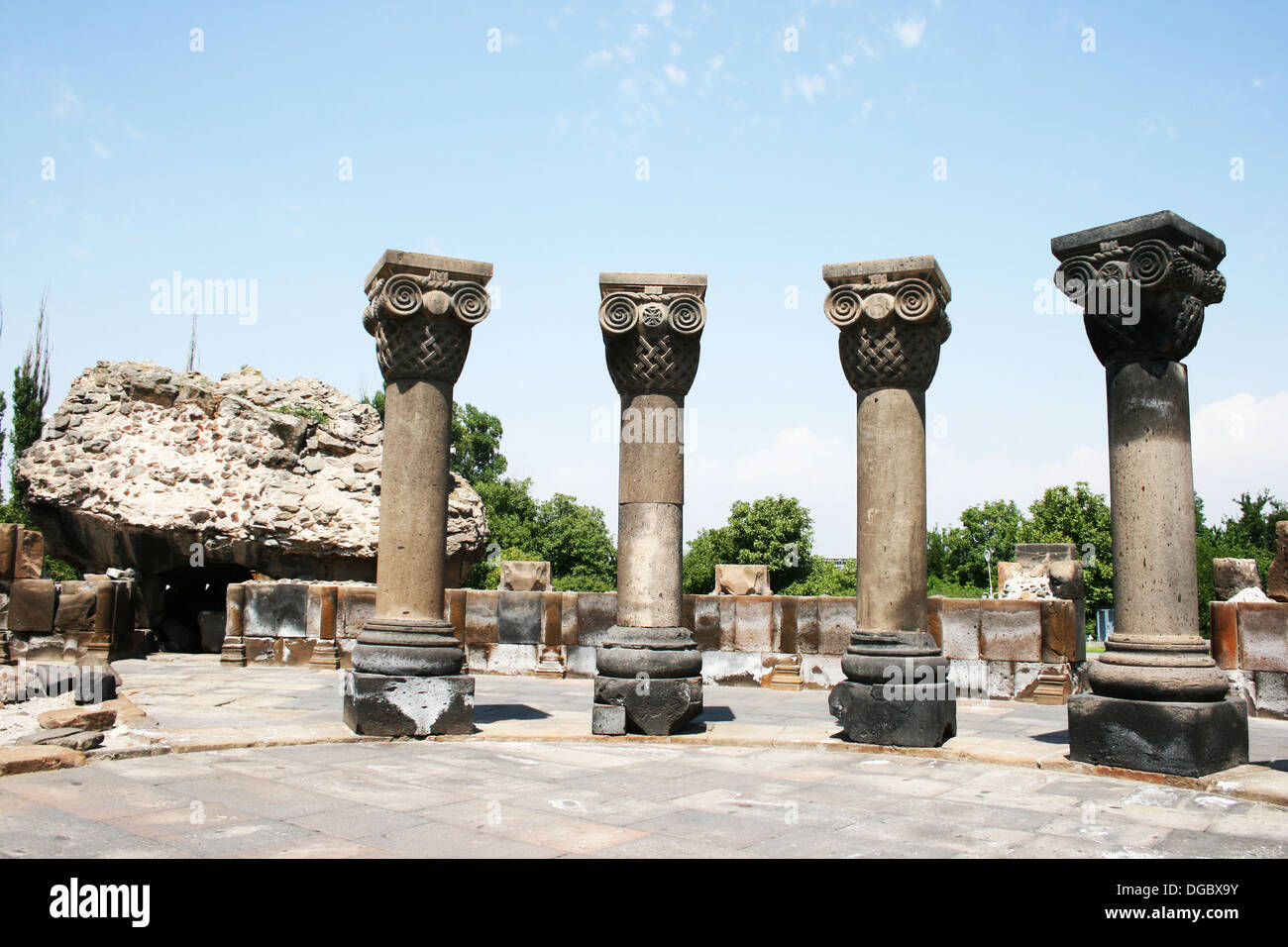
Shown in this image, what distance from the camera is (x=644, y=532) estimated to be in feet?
24.6

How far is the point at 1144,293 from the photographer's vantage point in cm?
612

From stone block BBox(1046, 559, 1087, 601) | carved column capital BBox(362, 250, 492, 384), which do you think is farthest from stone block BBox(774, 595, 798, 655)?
carved column capital BBox(362, 250, 492, 384)

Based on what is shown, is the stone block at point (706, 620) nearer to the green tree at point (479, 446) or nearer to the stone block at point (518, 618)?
the stone block at point (518, 618)

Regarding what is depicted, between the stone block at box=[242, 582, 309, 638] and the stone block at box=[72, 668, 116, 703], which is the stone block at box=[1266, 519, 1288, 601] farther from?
the stone block at box=[242, 582, 309, 638]

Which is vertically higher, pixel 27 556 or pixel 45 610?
pixel 27 556

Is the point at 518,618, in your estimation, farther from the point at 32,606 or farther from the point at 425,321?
the point at 425,321

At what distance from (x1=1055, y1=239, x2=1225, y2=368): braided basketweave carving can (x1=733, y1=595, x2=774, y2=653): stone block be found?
6.13 metres

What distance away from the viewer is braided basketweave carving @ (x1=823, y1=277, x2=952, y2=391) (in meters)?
7.00

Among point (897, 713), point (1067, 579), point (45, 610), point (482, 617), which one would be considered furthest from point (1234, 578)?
point (45, 610)

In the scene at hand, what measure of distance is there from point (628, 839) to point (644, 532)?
3706mm

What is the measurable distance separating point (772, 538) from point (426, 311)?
42320 mm

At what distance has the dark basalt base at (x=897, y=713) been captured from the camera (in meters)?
6.62

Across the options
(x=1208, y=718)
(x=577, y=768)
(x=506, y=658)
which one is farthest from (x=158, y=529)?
(x=1208, y=718)
